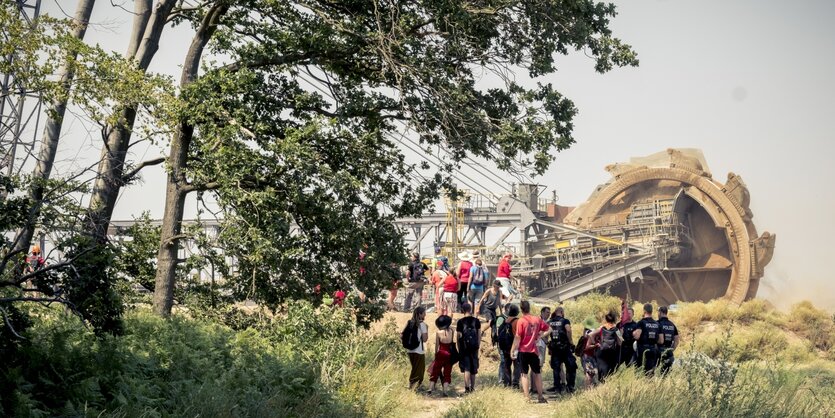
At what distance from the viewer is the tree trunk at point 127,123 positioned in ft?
54.9

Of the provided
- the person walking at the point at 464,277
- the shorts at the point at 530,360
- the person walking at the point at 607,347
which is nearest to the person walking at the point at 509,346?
the shorts at the point at 530,360

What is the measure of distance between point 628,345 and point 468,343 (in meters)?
2.91

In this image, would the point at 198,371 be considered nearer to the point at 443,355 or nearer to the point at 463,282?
the point at 443,355

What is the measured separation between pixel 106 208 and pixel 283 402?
761 cm

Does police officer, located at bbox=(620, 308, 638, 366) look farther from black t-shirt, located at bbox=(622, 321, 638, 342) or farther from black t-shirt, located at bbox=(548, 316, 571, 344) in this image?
black t-shirt, located at bbox=(548, 316, 571, 344)

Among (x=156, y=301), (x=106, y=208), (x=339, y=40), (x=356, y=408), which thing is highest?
(x=339, y=40)

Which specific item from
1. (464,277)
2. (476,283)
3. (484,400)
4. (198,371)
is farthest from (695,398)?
(464,277)

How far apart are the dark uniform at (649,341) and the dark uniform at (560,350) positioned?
1.20 meters

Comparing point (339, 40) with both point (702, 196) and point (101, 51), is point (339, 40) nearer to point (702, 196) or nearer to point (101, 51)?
point (101, 51)

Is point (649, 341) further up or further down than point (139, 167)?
further down

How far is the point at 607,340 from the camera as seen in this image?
623 inches

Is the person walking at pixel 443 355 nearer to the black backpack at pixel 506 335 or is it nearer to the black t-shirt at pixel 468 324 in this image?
the black t-shirt at pixel 468 324

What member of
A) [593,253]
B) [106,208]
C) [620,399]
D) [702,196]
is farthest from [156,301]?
[702,196]

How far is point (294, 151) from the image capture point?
14102 millimetres
